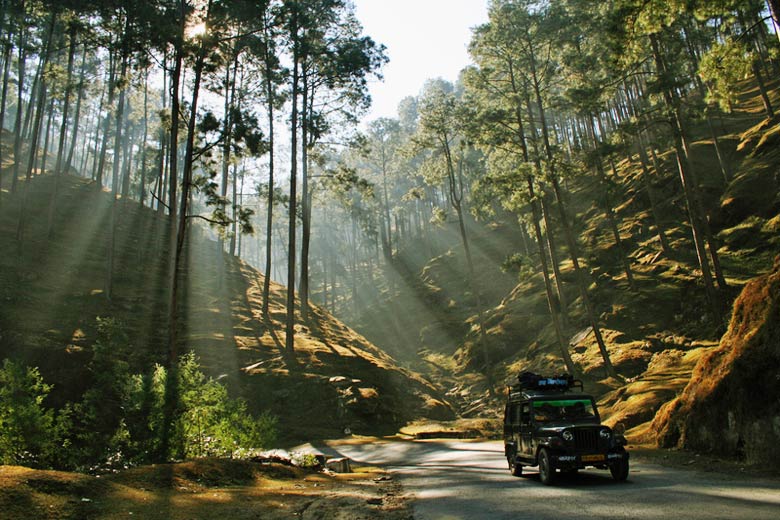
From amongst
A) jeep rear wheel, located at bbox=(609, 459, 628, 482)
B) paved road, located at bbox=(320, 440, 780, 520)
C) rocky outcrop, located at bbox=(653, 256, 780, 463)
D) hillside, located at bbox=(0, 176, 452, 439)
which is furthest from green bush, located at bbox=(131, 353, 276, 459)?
rocky outcrop, located at bbox=(653, 256, 780, 463)

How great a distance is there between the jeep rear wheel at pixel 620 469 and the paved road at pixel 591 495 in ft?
0.52

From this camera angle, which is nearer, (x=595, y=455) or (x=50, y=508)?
(x=50, y=508)

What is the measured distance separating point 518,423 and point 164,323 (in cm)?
2234

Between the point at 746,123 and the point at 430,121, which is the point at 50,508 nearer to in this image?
the point at 430,121

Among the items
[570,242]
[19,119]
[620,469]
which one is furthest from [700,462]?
[19,119]

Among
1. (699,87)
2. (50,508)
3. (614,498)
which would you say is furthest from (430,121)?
(699,87)

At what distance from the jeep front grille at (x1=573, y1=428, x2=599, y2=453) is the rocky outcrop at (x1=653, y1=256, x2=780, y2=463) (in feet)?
10.2

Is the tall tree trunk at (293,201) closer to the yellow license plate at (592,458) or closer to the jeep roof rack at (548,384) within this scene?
the jeep roof rack at (548,384)

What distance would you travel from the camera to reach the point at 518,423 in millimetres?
11047

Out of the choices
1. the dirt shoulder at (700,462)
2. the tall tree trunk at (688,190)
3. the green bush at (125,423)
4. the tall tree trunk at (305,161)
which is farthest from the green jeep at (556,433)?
the tall tree trunk at (305,161)

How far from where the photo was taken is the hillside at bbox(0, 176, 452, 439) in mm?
21406

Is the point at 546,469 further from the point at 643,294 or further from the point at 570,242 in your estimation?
the point at 643,294

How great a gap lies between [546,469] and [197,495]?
6575 mm

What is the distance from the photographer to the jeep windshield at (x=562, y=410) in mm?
10320
